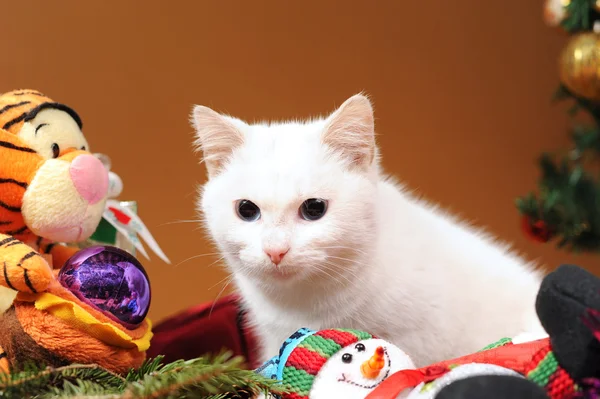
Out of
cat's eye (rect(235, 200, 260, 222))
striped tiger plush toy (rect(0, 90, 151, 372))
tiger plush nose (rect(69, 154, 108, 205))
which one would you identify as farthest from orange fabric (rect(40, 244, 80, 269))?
cat's eye (rect(235, 200, 260, 222))

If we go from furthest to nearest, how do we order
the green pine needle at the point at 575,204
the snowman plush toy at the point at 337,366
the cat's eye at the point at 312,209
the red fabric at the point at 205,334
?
the green pine needle at the point at 575,204 → the red fabric at the point at 205,334 → the cat's eye at the point at 312,209 → the snowman plush toy at the point at 337,366

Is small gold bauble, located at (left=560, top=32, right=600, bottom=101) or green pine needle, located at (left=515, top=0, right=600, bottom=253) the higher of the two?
small gold bauble, located at (left=560, top=32, right=600, bottom=101)

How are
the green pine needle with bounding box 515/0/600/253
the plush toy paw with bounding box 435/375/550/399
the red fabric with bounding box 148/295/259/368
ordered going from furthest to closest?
the green pine needle with bounding box 515/0/600/253, the red fabric with bounding box 148/295/259/368, the plush toy paw with bounding box 435/375/550/399

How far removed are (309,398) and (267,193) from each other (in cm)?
29

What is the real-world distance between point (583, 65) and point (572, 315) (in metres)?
1.01

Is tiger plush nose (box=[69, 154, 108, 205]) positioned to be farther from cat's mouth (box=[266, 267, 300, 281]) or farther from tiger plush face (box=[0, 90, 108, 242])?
cat's mouth (box=[266, 267, 300, 281])

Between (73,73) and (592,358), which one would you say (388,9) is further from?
(592,358)

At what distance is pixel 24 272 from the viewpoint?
59cm

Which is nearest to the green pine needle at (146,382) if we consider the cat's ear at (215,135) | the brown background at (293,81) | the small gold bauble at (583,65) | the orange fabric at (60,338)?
the orange fabric at (60,338)

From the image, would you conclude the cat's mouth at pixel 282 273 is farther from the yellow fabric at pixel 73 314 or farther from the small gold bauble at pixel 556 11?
the small gold bauble at pixel 556 11

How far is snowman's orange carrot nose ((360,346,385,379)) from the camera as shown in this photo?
561mm

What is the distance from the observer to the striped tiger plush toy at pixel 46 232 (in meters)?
0.60

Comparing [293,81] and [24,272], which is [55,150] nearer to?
[24,272]

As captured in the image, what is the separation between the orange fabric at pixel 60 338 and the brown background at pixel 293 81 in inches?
22.9
